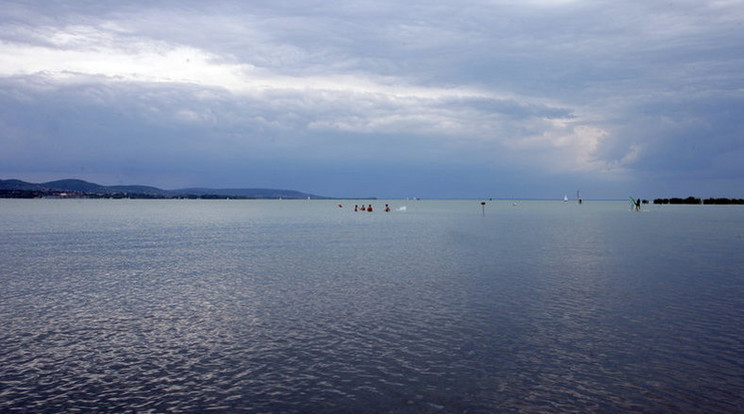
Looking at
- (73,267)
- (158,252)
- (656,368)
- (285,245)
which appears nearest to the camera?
(656,368)

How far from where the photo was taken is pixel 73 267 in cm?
3881

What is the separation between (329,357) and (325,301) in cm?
911

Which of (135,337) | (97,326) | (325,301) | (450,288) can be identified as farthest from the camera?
(450,288)

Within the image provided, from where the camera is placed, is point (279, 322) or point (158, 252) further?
point (158, 252)

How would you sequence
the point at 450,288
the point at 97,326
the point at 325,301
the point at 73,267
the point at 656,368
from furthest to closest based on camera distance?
the point at 73,267, the point at 450,288, the point at 325,301, the point at 97,326, the point at 656,368

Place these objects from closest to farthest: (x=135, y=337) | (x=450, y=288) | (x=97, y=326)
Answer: (x=135, y=337) → (x=97, y=326) → (x=450, y=288)

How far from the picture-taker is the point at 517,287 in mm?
30641

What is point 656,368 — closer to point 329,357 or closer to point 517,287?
point 329,357

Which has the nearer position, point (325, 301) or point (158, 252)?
point (325, 301)

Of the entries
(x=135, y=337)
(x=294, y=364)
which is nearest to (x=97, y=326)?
(x=135, y=337)

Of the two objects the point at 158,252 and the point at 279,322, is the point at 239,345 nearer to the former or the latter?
the point at 279,322

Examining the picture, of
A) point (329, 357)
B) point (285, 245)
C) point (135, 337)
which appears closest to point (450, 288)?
point (329, 357)

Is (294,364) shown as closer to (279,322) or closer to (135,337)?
(279,322)

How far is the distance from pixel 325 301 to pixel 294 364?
9738mm
